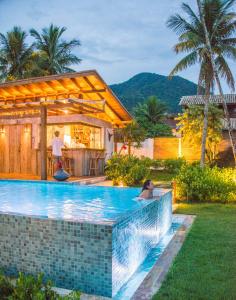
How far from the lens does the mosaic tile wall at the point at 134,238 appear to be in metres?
3.35

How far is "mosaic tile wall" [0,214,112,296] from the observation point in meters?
3.24

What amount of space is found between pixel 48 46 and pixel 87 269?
27.2 m

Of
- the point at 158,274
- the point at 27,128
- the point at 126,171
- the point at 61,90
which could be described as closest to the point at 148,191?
the point at 158,274

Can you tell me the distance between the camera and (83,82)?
12.7 metres

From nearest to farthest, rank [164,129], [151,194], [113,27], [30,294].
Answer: [30,294], [151,194], [164,129], [113,27]

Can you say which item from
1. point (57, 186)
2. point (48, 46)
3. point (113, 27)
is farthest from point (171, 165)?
point (113, 27)

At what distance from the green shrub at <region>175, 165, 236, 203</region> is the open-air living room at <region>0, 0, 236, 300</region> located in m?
0.04

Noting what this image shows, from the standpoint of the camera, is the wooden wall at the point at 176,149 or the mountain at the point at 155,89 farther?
the mountain at the point at 155,89

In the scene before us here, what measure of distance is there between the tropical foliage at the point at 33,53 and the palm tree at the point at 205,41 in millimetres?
14956

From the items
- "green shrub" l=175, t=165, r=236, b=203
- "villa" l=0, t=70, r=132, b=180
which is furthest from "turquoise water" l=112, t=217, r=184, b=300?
"villa" l=0, t=70, r=132, b=180

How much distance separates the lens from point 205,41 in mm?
14797

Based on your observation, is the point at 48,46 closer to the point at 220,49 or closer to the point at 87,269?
the point at 220,49

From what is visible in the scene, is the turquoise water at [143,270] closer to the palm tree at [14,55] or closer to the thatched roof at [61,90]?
the thatched roof at [61,90]

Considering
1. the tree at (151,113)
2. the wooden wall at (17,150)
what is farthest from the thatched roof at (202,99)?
the wooden wall at (17,150)
